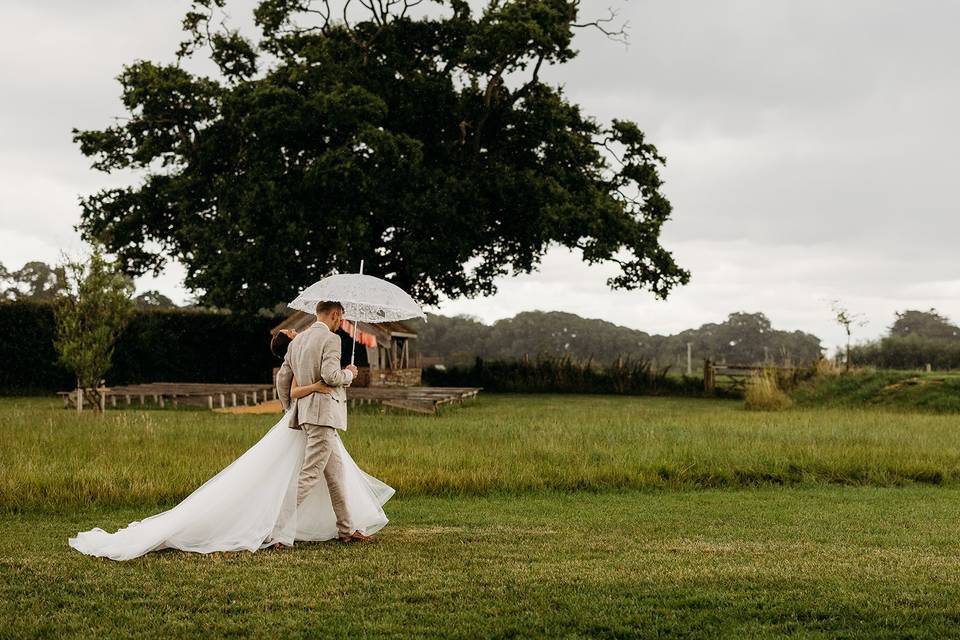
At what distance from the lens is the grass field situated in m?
6.19

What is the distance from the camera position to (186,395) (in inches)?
1137

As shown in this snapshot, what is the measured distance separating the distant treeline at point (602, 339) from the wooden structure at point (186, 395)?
155ft

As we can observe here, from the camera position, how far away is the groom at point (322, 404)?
332 inches

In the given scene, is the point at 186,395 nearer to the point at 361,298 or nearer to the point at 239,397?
the point at 239,397

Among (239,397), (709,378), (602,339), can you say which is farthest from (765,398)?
(602,339)

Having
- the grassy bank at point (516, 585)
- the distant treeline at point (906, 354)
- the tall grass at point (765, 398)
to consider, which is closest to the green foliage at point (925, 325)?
the distant treeline at point (906, 354)

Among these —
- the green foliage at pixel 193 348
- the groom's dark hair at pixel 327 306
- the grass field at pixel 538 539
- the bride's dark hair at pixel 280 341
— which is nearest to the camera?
the grass field at pixel 538 539

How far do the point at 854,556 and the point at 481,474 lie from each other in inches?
237

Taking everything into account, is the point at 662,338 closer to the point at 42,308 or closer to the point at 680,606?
the point at 42,308

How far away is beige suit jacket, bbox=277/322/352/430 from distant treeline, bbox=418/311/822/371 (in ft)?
226

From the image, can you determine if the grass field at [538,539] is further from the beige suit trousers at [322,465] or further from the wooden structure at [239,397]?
the wooden structure at [239,397]

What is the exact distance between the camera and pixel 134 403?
2955 cm

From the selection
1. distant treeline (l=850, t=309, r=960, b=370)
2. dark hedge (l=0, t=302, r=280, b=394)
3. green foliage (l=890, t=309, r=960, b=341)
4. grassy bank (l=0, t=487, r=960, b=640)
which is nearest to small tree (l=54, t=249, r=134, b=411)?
dark hedge (l=0, t=302, r=280, b=394)

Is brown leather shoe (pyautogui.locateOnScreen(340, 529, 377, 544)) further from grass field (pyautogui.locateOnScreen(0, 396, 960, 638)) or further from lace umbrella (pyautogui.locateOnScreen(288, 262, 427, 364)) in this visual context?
lace umbrella (pyautogui.locateOnScreen(288, 262, 427, 364))
